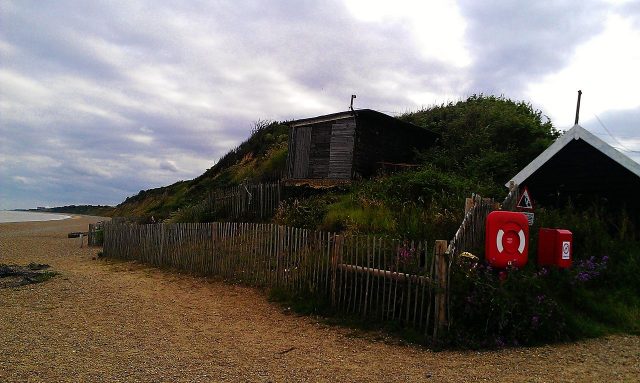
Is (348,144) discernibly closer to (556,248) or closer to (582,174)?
(582,174)

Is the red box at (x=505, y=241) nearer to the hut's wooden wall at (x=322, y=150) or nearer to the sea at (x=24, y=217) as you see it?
the hut's wooden wall at (x=322, y=150)

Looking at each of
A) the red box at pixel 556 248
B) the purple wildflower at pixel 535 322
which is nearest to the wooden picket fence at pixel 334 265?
the purple wildflower at pixel 535 322

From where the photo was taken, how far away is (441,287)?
6094 millimetres

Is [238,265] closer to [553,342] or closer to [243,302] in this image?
[243,302]

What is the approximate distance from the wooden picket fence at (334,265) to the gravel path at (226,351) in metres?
0.60

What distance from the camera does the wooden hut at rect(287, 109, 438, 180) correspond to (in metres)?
19.0

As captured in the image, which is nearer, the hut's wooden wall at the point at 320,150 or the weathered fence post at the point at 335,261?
the weathered fence post at the point at 335,261

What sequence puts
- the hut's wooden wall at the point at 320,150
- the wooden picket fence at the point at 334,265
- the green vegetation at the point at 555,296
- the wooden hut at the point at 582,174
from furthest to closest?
1. the hut's wooden wall at the point at 320,150
2. the wooden hut at the point at 582,174
3. the wooden picket fence at the point at 334,265
4. the green vegetation at the point at 555,296

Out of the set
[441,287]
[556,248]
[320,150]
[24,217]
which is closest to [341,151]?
[320,150]

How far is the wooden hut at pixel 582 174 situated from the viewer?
32.6 feet

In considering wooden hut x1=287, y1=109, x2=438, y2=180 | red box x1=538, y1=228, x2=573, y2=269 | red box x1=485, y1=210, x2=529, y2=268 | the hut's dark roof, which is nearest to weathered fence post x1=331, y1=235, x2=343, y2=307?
red box x1=485, y1=210, x2=529, y2=268

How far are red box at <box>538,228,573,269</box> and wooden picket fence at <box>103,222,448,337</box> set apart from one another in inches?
74.1

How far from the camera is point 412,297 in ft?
21.4

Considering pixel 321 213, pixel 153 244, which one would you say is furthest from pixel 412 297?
pixel 153 244
